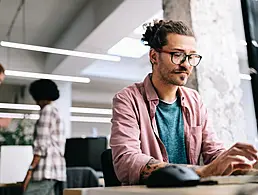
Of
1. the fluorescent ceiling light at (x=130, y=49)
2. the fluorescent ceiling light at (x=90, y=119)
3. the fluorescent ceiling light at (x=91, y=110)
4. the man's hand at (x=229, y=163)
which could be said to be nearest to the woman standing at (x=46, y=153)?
the man's hand at (x=229, y=163)

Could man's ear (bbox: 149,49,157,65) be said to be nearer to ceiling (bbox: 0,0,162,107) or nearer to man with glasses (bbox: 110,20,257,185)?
man with glasses (bbox: 110,20,257,185)

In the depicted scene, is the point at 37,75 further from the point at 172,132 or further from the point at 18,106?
the point at 172,132

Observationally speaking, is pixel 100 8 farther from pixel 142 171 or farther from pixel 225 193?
pixel 225 193

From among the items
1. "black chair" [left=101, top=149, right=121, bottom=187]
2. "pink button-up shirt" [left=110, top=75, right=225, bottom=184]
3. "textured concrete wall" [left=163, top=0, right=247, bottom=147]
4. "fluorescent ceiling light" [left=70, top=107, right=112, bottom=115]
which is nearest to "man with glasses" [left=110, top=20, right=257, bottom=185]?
"pink button-up shirt" [left=110, top=75, right=225, bottom=184]

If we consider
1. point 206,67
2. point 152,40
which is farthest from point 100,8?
point 152,40

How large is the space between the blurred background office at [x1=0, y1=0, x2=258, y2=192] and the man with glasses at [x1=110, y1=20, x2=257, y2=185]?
18 cm

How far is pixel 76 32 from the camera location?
570 cm

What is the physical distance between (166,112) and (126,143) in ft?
0.88

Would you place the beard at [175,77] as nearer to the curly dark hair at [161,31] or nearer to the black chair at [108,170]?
the curly dark hair at [161,31]

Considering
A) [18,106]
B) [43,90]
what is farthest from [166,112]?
[18,106]

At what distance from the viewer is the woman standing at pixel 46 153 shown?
8.85ft

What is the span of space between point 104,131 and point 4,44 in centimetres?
696

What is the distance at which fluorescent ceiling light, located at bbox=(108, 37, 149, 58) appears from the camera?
642cm

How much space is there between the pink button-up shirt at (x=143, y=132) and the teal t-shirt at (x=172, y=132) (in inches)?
0.9
